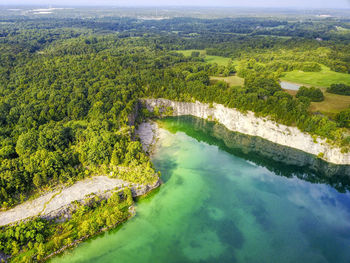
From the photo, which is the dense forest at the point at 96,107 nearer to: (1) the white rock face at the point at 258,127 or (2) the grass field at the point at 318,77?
(1) the white rock face at the point at 258,127

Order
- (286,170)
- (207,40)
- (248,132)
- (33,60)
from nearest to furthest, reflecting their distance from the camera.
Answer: (286,170) → (248,132) → (33,60) → (207,40)

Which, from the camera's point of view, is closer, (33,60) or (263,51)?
(33,60)

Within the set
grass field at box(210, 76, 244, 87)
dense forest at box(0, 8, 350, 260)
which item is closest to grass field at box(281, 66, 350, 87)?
dense forest at box(0, 8, 350, 260)

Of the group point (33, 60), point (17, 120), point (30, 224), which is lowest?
point (30, 224)

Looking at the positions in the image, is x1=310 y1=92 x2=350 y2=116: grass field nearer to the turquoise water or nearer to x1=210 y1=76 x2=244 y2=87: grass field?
the turquoise water

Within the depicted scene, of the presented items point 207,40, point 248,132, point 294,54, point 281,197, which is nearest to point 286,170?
point 281,197

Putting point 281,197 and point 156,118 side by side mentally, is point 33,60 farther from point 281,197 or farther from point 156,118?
point 281,197

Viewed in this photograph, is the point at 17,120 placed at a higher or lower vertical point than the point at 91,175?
higher
